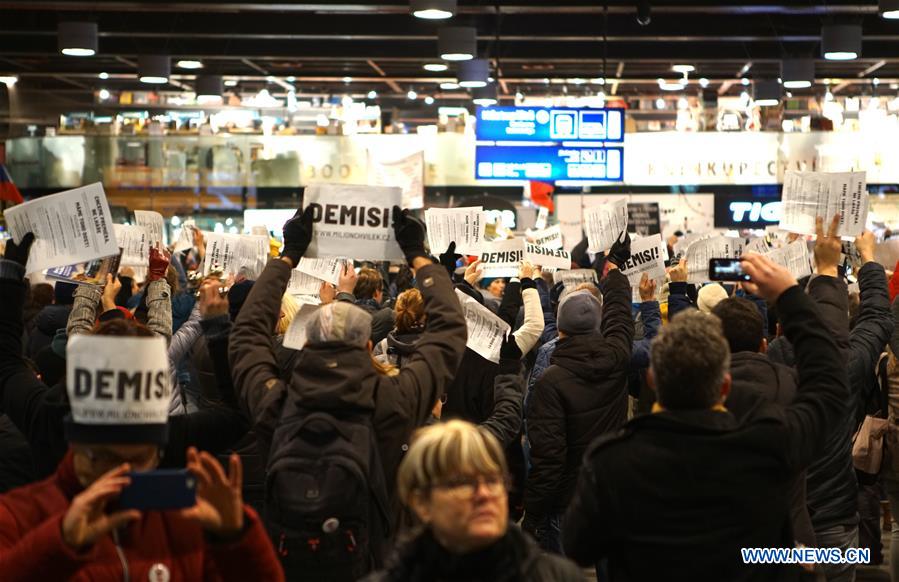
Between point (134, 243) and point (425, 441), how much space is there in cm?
571

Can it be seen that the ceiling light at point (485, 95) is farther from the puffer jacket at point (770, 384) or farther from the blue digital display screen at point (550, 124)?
the puffer jacket at point (770, 384)

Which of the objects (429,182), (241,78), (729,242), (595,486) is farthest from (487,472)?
(241,78)

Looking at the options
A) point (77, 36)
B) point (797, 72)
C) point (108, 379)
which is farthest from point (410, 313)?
point (797, 72)

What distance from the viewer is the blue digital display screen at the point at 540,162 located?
15.0 metres

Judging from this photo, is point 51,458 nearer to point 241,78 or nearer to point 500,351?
point 500,351

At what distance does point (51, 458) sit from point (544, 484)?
2.66 metres

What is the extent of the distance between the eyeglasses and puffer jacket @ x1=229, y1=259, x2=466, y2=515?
1.19 metres

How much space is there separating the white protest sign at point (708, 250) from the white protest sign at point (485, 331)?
9.74ft

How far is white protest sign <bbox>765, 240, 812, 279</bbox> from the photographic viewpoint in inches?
250

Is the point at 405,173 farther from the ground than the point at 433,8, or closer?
closer

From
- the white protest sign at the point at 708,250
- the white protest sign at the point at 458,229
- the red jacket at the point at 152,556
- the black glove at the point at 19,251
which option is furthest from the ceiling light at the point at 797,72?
the red jacket at the point at 152,556

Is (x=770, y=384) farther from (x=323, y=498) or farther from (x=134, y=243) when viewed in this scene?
(x=134, y=243)

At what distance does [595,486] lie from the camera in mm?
2938

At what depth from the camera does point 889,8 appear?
488 inches
